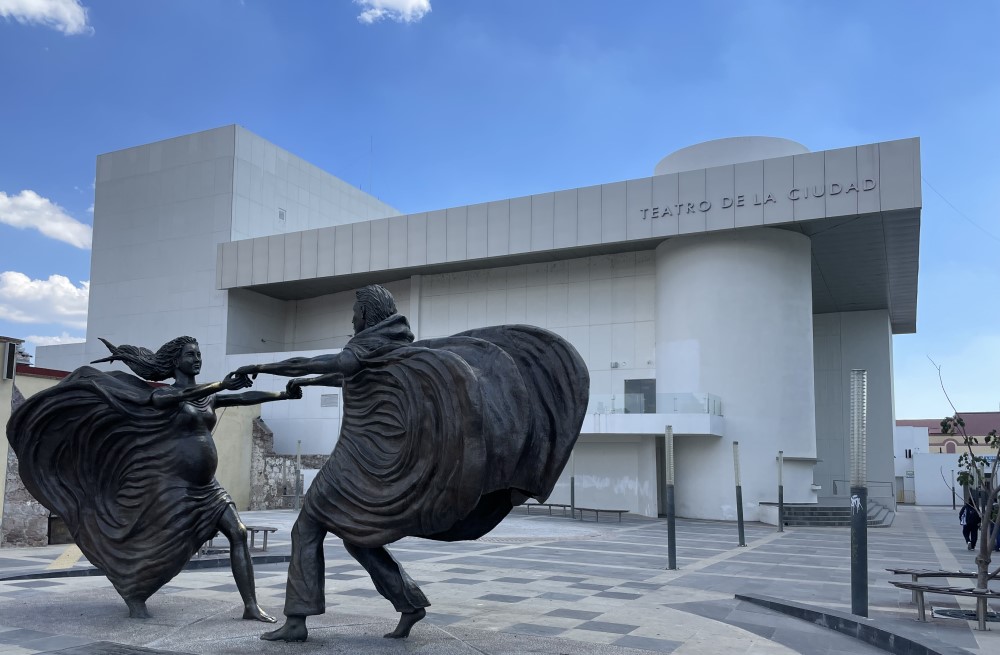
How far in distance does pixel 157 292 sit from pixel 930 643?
38573 mm

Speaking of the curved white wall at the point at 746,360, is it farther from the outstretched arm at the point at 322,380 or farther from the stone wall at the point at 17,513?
the outstretched arm at the point at 322,380

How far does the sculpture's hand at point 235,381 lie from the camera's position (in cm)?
650

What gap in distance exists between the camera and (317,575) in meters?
5.93

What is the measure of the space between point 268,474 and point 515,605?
20.6 metres

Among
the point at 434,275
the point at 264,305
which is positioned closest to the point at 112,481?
the point at 434,275

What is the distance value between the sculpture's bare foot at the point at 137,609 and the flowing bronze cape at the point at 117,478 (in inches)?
2.3

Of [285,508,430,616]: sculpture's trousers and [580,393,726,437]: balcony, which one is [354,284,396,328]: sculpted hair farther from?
[580,393,726,437]: balcony

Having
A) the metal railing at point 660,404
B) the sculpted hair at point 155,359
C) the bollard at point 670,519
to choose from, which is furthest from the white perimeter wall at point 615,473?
the sculpted hair at point 155,359

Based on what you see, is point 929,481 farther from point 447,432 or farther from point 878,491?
point 447,432

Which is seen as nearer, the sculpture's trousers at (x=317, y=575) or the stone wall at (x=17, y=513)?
the sculpture's trousers at (x=317, y=575)

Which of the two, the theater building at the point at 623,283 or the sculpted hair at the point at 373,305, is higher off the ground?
the theater building at the point at 623,283

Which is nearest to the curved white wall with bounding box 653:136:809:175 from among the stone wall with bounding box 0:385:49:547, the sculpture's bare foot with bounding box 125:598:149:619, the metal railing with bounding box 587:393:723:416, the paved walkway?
the metal railing with bounding box 587:393:723:416

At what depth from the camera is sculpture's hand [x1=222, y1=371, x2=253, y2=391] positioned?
6496mm

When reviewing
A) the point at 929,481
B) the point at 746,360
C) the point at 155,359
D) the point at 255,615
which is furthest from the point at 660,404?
the point at 929,481
